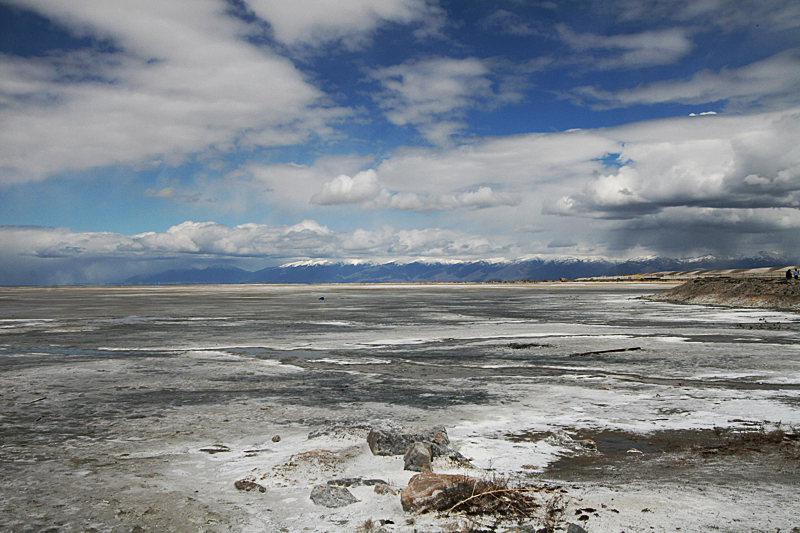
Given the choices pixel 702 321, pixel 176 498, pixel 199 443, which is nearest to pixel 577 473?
pixel 176 498

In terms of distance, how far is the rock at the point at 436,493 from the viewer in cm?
572

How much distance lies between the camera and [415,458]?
23.2 feet

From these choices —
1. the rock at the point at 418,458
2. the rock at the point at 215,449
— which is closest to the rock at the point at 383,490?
the rock at the point at 418,458

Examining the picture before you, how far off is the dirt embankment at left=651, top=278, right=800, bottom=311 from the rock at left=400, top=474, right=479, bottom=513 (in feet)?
125

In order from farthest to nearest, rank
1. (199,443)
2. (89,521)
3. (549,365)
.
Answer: (549,365) < (199,443) < (89,521)

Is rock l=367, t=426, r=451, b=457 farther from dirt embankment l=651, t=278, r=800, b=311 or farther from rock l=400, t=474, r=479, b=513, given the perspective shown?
dirt embankment l=651, t=278, r=800, b=311

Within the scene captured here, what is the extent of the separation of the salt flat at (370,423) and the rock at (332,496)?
108 mm

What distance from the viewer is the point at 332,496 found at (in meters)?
6.12

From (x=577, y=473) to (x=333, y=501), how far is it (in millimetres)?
3212

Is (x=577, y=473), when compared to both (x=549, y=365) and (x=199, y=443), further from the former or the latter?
(x=549, y=365)

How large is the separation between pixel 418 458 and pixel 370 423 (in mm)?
2617

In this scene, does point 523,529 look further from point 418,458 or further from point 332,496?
point 332,496

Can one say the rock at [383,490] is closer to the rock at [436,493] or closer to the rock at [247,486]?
the rock at [436,493]

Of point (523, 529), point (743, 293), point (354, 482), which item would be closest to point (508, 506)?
point (523, 529)
